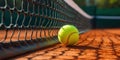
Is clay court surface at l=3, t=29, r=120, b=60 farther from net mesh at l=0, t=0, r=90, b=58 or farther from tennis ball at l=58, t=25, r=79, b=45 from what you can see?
net mesh at l=0, t=0, r=90, b=58

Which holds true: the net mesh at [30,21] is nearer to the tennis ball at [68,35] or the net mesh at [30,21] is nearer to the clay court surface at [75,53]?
the clay court surface at [75,53]

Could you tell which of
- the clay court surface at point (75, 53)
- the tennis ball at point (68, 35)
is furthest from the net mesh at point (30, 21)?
the tennis ball at point (68, 35)

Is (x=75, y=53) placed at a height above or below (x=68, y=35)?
below

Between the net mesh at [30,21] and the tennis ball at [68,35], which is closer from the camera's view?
the net mesh at [30,21]

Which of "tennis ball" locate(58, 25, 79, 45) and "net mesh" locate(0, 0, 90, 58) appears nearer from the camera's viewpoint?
"net mesh" locate(0, 0, 90, 58)

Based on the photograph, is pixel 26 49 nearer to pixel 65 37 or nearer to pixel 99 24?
pixel 65 37

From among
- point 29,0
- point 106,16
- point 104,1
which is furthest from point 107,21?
point 104,1

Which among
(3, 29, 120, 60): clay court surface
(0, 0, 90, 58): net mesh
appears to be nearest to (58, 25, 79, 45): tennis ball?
(3, 29, 120, 60): clay court surface

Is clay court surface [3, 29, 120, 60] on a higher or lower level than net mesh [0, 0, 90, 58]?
lower

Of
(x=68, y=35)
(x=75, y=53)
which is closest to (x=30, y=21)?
(x=68, y=35)

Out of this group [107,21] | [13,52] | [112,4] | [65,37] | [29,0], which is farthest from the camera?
[112,4]

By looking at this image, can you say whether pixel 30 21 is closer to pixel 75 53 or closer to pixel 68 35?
pixel 68 35
